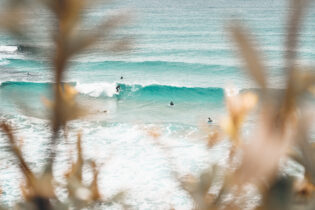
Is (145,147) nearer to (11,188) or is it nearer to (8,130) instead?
(11,188)

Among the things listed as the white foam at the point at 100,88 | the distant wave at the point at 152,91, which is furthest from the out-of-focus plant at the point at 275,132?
the white foam at the point at 100,88

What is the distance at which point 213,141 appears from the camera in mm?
458

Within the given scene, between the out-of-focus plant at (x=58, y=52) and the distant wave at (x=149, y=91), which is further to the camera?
the distant wave at (x=149, y=91)

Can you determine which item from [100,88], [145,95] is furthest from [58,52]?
[100,88]

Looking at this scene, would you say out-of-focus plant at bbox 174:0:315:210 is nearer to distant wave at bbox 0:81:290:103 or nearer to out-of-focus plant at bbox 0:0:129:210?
out-of-focus plant at bbox 0:0:129:210

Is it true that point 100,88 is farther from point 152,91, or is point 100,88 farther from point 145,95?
point 152,91

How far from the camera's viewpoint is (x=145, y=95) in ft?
63.6

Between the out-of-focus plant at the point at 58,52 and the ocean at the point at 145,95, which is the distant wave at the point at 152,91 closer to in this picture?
the ocean at the point at 145,95

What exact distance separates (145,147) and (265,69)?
462 inches

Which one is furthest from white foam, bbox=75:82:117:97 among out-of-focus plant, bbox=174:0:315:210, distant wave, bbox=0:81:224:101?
out-of-focus plant, bbox=174:0:315:210

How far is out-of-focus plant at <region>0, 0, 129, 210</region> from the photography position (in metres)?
0.34

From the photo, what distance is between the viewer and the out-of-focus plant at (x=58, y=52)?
0.34 meters

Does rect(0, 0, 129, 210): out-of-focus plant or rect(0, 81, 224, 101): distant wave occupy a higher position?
rect(0, 0, 129, 210): out-of-focus plant

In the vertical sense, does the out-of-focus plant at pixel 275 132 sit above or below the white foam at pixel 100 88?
above
